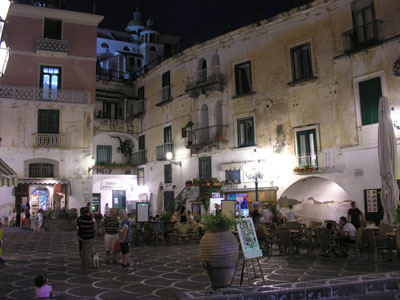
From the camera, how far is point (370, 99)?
1677cm

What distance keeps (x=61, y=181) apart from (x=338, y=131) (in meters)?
16.7

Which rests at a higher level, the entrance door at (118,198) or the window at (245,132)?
the window at (245,132)

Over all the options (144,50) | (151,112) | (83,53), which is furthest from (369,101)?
(144,50)

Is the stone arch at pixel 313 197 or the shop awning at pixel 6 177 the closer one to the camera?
the shop awning at pixel 6 177

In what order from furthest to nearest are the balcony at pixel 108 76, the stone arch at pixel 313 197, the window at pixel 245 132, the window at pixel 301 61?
the balcony at pixel 108 76 → the window at pixel 245 132 → the window at pixel 301 61 → the stone arch at pixel 313 197

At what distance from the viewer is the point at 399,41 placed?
15.8m

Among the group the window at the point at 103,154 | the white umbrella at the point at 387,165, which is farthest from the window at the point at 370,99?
the window at the point at 103,154

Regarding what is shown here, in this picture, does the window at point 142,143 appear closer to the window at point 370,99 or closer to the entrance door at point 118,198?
the entrance door at point 118,198

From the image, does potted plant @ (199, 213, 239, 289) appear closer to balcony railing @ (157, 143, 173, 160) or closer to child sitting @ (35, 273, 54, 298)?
child sitting @ (35, 273, 54, 298)

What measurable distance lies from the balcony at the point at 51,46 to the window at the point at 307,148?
1605 cm

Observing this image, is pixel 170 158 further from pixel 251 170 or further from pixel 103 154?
pixel 103 154

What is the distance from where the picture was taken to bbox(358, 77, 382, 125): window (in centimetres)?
1652

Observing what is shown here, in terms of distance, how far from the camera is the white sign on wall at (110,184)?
29.1 m

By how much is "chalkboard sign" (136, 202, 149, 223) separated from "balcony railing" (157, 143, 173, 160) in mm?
10624
